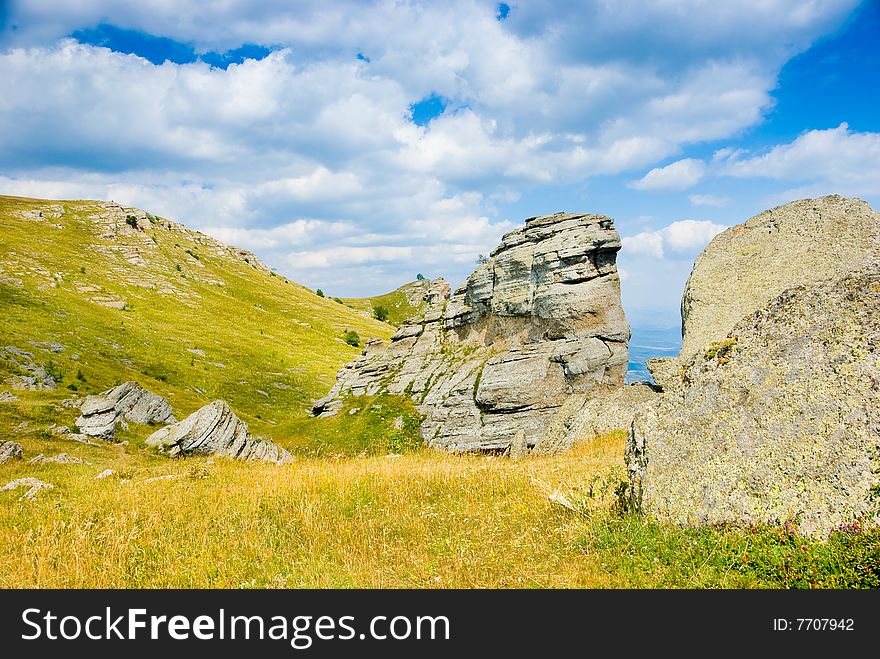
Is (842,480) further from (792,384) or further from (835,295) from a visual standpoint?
(835,295)

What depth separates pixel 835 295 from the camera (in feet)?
29.1

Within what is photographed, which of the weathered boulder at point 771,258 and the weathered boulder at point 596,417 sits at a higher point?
the weathered boulder at point 771,258

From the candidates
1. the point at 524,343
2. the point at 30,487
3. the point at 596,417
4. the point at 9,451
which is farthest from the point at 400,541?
the point at 524,343

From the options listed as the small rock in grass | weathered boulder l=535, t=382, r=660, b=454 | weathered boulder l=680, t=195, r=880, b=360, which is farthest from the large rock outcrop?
the small rock in grass

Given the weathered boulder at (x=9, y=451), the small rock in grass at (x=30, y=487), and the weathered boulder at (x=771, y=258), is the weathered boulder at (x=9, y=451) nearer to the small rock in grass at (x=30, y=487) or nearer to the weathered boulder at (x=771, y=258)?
the small rock in grass at (x=30, y=487)

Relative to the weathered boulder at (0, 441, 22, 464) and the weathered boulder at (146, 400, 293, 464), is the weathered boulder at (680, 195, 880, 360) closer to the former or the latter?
the weathered boulder at (146, 400, 293, 464)

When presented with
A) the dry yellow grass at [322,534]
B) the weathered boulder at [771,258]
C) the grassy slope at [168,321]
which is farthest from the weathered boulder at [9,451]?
the weathered boulder at [771,258]

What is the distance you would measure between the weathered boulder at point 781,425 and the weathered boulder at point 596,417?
45.2 feet

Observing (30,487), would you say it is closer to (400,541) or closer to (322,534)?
(322,534)

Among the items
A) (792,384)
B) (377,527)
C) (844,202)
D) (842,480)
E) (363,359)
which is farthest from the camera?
(363,359)

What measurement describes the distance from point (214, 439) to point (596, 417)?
23050 millimetres

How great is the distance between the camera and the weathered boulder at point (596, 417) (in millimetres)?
24514
